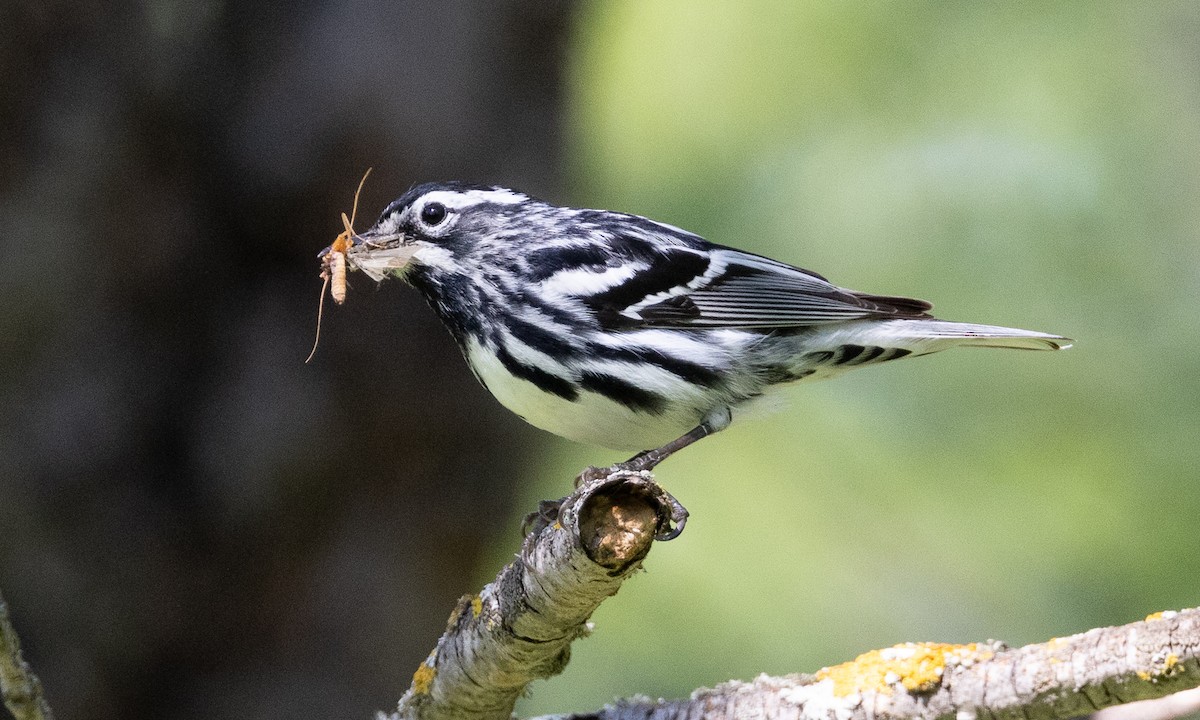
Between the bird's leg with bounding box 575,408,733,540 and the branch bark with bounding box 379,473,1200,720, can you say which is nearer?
the branch bark with bounding box 379,473,1200,720

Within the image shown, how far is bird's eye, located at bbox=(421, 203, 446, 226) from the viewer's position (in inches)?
131

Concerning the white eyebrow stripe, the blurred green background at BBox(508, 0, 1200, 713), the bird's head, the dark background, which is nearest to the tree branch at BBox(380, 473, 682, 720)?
the bird's head

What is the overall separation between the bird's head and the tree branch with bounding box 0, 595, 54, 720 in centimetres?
151

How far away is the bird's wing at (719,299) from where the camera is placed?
3131 millimetres

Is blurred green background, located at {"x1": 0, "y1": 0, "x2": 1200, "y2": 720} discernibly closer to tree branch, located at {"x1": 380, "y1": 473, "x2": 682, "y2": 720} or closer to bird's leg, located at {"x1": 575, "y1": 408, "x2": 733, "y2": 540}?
bird's leg, located at {"x1": 575, "y1": 408, "x2": 733, "y2": 540}

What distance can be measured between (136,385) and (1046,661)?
10.2 ft

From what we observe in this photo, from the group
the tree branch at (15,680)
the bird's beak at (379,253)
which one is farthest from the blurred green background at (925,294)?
the tree branch at (15,680)

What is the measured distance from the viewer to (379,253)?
3.33 metres

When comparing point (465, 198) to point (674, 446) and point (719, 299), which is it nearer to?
point (719, 299)

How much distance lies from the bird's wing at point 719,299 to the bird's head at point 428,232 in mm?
427

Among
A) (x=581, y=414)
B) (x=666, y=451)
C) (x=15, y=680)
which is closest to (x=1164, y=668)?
(x=666, y=451)

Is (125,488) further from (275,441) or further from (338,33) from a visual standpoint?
(338,33)

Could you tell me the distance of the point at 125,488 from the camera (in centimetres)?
408

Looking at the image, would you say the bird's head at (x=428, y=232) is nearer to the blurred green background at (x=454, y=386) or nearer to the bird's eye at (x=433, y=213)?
the bird's eye at (x=433, y=213)
